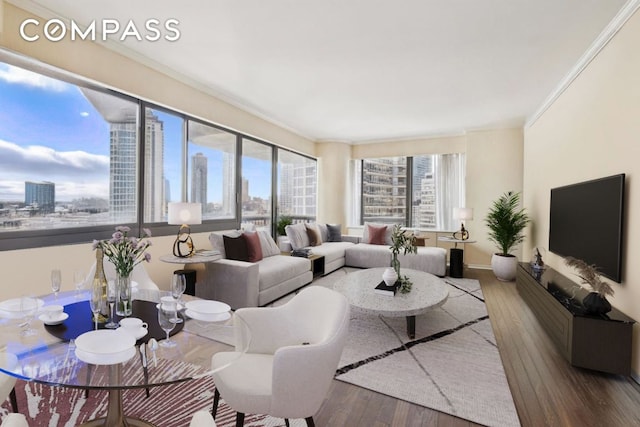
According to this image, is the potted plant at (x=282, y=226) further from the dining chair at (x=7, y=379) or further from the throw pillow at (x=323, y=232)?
the dining chair at (x=7, y=379)

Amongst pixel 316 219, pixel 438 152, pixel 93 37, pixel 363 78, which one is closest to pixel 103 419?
pixel 93 37

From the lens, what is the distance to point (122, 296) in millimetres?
1623

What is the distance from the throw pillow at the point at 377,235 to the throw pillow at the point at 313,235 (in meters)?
1.11

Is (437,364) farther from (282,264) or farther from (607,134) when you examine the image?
(607,134)

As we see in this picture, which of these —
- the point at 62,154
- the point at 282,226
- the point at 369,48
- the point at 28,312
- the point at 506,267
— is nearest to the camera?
the point at 28,312

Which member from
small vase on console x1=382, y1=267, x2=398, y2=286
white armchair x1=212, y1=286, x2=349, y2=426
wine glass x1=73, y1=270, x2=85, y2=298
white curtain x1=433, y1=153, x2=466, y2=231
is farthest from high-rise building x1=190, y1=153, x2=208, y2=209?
white curtain x1=433, y1=153, x2=466, y2=231

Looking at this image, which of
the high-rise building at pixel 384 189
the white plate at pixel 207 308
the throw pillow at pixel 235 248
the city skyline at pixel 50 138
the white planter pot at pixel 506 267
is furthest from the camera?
the high-rise building at pixel 384 189

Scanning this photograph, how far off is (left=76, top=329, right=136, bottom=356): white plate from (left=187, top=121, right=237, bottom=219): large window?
3120mm

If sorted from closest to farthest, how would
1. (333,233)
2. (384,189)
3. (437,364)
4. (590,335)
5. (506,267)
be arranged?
(590,335) → (437,364) → (506,267) → (333,233) → (384,189)

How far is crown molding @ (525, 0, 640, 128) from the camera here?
2.39 metres

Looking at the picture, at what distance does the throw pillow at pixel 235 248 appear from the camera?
394cm

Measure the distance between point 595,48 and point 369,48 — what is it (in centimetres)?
210

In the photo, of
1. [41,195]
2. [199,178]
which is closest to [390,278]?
[199,178]

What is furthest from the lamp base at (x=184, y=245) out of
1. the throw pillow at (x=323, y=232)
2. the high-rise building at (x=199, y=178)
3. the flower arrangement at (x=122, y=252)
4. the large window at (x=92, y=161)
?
the throw pillow at (x=323, y=232)
